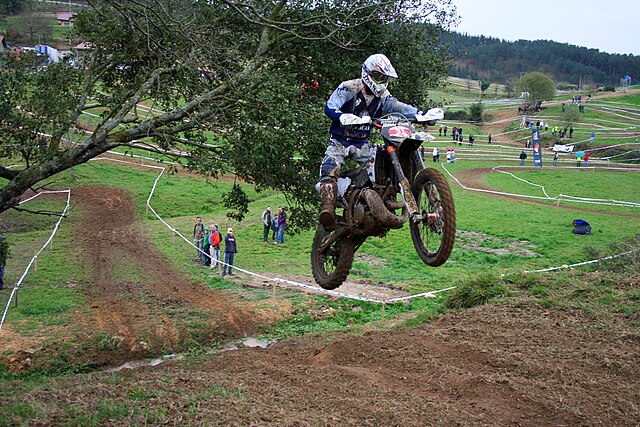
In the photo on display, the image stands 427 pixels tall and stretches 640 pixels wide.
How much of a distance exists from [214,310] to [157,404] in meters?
11.0

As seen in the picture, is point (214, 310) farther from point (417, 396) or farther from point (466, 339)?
point (417, 396)

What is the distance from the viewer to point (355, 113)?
29.9 feet

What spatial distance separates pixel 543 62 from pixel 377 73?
16170 centimetres

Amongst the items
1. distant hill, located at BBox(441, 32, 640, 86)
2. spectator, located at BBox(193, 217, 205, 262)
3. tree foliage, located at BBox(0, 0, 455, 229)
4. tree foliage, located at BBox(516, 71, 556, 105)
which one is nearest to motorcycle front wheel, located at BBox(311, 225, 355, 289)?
tree foliage, located at BBox(0, 0, 455, 229)

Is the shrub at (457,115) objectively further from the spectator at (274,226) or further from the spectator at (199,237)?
the spectator at (199,237)

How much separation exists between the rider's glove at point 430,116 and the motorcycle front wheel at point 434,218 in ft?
2.21

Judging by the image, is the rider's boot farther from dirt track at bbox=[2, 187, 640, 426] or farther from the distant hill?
the distant hill

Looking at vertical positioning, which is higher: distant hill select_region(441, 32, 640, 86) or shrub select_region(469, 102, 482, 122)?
distant hill select_region(441, 32, 640, 86)

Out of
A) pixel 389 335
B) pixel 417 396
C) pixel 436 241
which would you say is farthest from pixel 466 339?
pixel 436 241

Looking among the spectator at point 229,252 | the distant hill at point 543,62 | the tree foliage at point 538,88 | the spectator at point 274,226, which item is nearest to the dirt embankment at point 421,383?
the spectator at point 229,252

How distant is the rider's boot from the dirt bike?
159 millimetres

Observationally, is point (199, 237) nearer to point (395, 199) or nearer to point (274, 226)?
point (274, 226)

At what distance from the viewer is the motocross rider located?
28.4ft

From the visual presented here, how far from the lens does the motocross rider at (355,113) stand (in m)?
8.66
